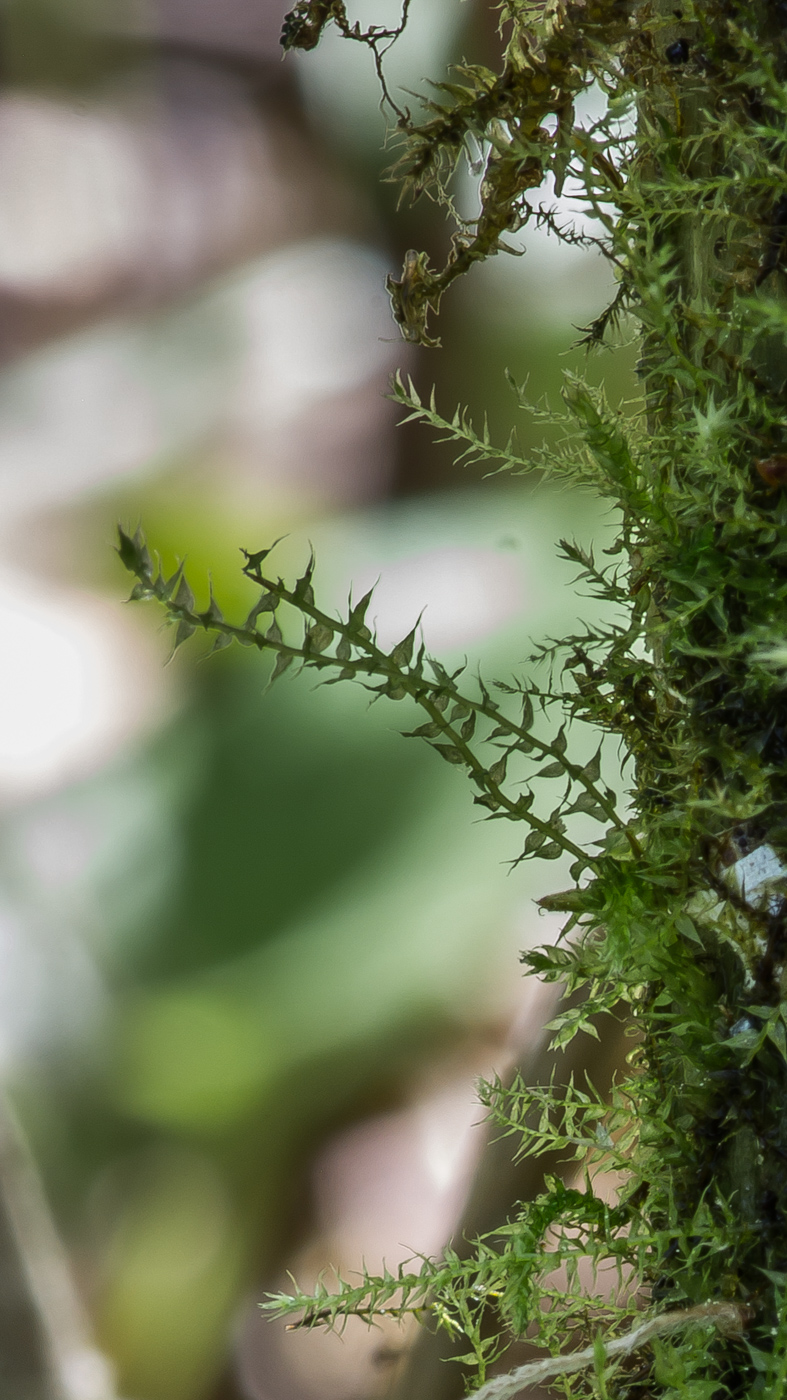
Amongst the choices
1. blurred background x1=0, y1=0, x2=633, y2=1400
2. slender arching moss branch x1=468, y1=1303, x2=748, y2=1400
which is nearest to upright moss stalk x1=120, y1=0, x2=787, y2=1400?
slender arching moss branch x1=468, y1=1303, x2=748, y2=1400

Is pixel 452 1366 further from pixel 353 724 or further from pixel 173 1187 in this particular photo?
pixel 353 724

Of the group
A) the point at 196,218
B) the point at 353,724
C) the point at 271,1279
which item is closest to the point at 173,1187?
the point at 271,1279

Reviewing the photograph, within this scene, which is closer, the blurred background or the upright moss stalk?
the upright moss stalk

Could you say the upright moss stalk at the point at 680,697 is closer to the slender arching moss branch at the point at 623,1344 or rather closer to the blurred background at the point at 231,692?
the slender arching moss branch at the point at 623,1344

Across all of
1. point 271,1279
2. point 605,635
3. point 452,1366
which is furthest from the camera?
point 271,1279

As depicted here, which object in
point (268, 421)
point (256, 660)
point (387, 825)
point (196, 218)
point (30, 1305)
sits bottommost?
point (30, 1305)

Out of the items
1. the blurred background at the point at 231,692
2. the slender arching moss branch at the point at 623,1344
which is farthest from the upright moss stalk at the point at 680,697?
the blurred background at the point at 231,692

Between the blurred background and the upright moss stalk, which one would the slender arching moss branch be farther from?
the blurred background
